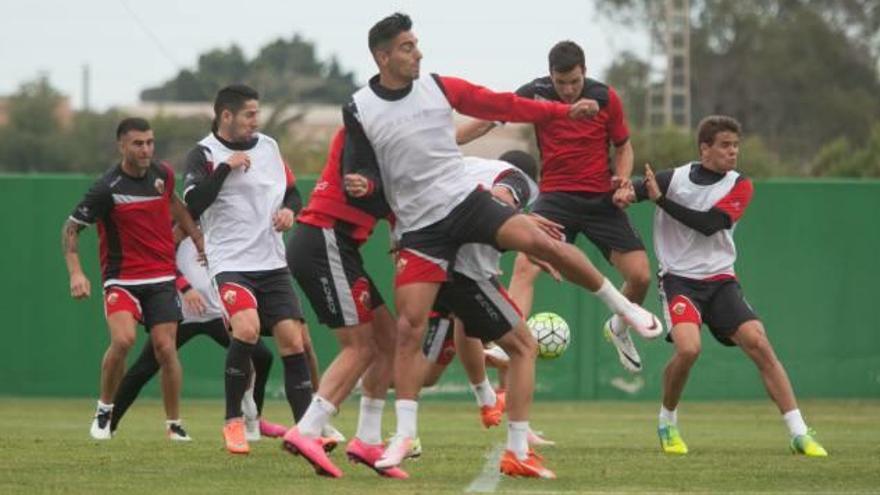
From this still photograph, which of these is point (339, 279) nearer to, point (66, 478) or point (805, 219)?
point (66, 478)

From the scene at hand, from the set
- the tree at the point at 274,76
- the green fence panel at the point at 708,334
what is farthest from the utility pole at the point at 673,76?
the green fence panel at the point at 708,334

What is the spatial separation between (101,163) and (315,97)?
11.3 m

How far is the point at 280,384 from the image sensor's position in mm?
22016

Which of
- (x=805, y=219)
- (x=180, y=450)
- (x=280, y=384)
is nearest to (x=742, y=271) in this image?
(x=805, y=219)

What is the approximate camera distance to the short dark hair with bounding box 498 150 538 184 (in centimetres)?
1374

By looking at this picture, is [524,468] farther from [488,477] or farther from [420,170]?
[420,170]

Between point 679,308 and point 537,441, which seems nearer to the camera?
point 679,308

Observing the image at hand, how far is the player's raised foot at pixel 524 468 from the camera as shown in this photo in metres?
11.5

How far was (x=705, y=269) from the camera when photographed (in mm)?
13898

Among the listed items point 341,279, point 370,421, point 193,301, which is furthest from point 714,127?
point 193,301

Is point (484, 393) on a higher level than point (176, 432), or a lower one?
higher

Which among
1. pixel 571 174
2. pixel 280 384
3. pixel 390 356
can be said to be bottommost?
pixel 280 384

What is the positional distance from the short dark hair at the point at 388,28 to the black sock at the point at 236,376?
2.90 metres

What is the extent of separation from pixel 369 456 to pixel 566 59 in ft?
11.2
